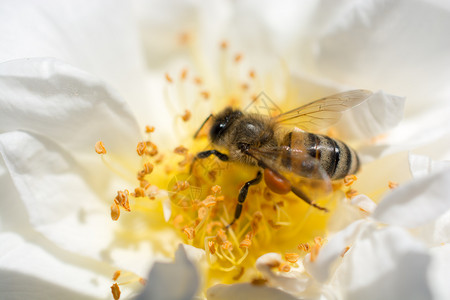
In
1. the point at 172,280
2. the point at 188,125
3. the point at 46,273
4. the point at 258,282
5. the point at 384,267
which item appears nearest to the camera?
the point at 172,280

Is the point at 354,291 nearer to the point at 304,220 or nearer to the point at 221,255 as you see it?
the point at 304,220

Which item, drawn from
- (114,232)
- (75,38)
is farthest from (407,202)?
(75,38)

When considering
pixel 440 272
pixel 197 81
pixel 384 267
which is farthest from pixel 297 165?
pixel 197 81

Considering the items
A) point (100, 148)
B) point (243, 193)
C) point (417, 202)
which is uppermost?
point (100, 148)

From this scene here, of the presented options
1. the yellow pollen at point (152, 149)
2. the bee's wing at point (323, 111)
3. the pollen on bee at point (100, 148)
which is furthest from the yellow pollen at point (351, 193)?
the pollen on bee at point (100, 148)

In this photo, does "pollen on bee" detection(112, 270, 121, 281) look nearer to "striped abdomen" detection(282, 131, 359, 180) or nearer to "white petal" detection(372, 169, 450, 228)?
"striped abdomen" detection(282, 131, 359, 180)

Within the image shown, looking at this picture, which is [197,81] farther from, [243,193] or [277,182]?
[277,182]

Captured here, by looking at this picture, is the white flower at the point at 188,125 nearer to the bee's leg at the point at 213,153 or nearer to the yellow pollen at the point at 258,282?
the yellow pollen at the point at 258,282
